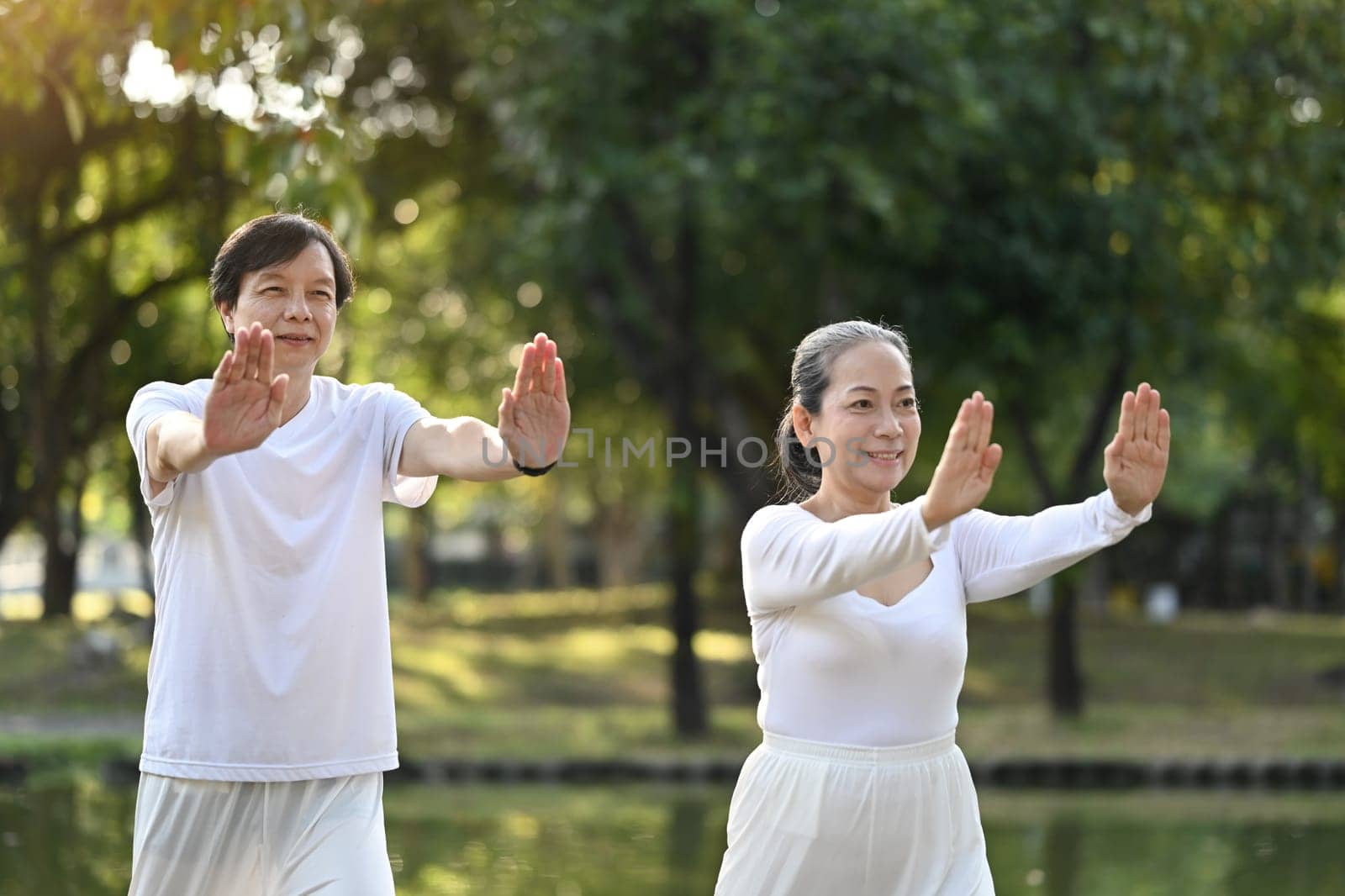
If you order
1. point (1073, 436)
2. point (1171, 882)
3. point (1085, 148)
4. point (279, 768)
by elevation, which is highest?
point (1085, 148)

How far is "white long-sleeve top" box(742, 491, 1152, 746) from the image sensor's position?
352cm

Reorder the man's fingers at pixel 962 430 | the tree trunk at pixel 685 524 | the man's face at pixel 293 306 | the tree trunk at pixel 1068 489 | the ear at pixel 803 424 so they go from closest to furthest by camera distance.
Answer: the man's fingers at pixel 962 430
the man's face at pixel 293 306
the ear at pixel 803 424
the tree trunk at pixel 685 524
the tree trunk at pixel 1068 489

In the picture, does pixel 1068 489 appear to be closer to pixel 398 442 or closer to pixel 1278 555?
pixel 398 442

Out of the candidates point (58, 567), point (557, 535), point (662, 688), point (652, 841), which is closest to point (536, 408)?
point (652, 841)

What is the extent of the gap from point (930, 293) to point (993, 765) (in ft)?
13.3

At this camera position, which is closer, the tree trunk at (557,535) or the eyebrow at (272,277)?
the eyebrow at (272,277)

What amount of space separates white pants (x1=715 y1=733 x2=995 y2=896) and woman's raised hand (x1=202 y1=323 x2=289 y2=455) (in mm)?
1248

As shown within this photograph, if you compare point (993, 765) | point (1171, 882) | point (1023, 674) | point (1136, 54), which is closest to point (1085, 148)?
point (1136, 54)

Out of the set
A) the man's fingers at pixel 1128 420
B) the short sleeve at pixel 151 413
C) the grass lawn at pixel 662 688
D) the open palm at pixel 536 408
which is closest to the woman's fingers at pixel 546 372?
the open palm at pixel 536 408

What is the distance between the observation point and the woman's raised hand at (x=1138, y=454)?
338 cm

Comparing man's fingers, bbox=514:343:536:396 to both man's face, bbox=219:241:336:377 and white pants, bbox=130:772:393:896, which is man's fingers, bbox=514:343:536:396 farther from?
white pants, bbox=130:772:393:896

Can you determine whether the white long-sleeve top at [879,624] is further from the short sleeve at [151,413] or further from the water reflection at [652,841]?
the water reflection at [652,841]

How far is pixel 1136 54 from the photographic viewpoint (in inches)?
525

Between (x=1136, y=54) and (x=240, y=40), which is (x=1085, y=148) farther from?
(x=240, y=40)
